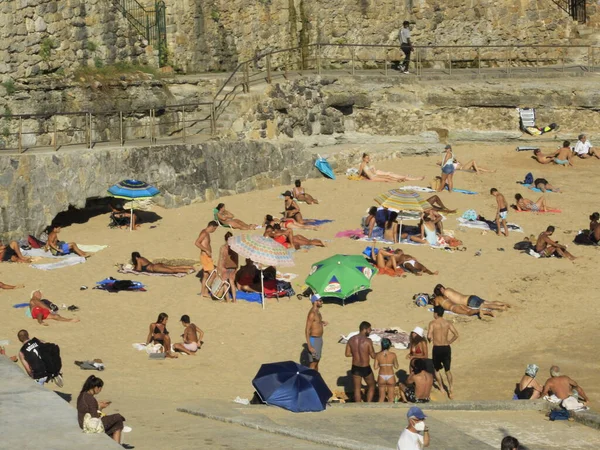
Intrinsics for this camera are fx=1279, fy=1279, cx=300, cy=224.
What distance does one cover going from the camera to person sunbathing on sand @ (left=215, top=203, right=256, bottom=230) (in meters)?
22.1

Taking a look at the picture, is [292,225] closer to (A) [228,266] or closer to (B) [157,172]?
(B) [157,172]

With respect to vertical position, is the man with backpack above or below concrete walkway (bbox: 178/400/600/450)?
above

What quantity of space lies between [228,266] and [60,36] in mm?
8579

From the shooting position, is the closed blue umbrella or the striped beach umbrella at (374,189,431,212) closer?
the closed blue umbrella

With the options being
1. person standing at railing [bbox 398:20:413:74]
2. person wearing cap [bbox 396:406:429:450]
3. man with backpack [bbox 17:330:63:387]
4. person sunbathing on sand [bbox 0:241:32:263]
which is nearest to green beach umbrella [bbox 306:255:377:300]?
person sunbathing on sand [bbox 0:241:32:263]

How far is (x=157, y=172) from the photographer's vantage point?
76.0 ft

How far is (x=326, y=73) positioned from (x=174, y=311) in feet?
38.8

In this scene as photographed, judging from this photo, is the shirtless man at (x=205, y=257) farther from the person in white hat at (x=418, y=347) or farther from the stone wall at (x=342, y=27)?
the stone wall at (x=342, y=27)

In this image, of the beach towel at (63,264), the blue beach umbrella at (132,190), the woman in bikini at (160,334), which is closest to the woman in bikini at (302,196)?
the blue beach umbrella at (132,190)

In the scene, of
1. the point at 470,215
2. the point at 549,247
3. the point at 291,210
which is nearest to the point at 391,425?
the point at 549,247

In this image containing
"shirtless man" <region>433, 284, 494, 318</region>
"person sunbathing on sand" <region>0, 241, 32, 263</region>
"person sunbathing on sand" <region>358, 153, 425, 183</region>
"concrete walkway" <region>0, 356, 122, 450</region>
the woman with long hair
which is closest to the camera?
"concrete walkway" <region>0, 356, 122, 450</region>

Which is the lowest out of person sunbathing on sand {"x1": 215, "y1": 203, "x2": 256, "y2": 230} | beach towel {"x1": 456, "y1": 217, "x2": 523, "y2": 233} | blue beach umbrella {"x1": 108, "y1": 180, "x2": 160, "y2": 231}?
beach towel {"x1": 456, "y1": 217, "x2": 523, "y2": 233}

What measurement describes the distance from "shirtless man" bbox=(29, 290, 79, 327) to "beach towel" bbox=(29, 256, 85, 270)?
2536 millimetres

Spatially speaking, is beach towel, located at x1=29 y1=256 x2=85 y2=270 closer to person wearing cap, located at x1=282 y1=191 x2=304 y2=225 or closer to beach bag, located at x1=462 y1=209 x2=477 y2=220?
person wearing cap, located at x1=282 y1=191 x2=304 y2=225
